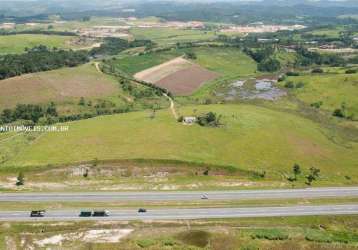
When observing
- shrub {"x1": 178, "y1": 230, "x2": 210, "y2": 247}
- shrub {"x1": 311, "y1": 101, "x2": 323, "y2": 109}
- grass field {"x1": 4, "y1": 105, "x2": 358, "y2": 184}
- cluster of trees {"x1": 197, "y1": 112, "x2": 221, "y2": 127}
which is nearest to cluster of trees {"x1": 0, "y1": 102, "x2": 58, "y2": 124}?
grass field {"x1": 4, "y1": 105, "x2": 358, "y2": 184}

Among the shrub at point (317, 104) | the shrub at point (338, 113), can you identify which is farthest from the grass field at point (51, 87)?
the shrub at point (338, 113)

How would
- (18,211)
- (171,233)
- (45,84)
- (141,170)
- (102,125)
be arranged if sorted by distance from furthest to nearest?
(45,84), (102,125), (141,170), (18,211), (171,233)

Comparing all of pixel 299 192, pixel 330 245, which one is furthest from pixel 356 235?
pixel 299 192

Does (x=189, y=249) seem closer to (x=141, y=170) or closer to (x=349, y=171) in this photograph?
(x=141, y=170)

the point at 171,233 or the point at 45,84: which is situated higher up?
the point at 45,84

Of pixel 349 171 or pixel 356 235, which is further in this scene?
pixel 349 171

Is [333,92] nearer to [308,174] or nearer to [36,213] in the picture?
[308,174]
